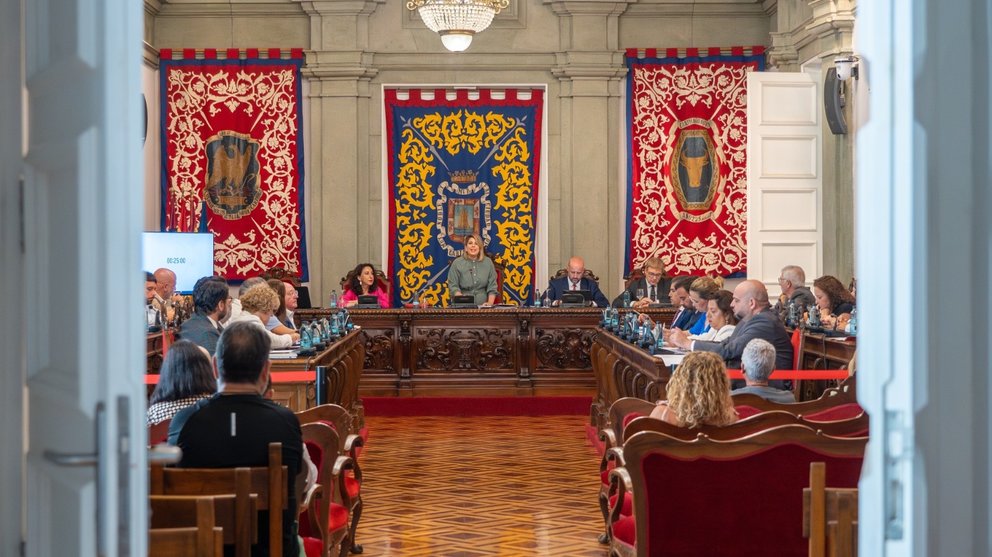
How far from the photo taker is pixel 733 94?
1348 centimetres

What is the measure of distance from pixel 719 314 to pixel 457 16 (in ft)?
14.8

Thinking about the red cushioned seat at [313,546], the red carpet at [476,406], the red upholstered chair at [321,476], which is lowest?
the red carpet at [476,406]

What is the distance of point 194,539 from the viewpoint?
2.89m

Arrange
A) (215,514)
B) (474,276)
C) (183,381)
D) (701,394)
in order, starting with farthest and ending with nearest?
(474,276), (183,381), (701,394), (215,514)

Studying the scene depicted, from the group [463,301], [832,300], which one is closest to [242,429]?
[832,300]

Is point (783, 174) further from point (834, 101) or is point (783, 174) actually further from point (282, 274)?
point (282, 274)

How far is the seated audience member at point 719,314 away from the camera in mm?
7844

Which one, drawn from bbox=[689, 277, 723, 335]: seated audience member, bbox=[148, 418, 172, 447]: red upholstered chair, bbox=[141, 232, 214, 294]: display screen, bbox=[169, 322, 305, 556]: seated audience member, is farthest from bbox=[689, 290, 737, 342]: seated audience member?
bbox=[141, 232, 214, 294]: display screen

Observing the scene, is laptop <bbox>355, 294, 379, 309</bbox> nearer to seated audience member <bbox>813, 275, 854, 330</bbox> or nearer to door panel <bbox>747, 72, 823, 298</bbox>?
door panel <bbox>747, 72, 823, 298</bbox>

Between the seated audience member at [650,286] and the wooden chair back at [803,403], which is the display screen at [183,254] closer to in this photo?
the seated audience member at [650,286]

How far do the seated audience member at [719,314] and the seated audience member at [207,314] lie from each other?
288cm

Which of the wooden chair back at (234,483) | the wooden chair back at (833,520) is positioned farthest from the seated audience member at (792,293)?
the wooden chair back at (833,520)
